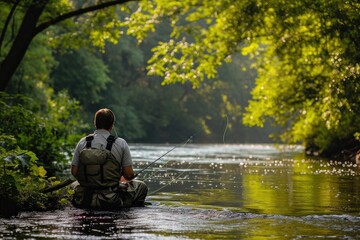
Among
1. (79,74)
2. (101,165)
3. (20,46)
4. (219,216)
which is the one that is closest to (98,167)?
(101,165)

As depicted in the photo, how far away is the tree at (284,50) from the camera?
71.7ft

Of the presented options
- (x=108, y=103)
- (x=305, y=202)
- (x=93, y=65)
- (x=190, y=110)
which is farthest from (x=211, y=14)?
(x=190, y=110)

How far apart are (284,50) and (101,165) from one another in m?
16.4

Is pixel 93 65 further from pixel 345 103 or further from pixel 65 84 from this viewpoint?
pixel 345 103

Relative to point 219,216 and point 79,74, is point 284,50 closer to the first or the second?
point 219,216

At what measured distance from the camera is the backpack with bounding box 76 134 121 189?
10117mm

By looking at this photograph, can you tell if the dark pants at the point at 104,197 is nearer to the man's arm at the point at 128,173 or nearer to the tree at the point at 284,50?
the man's arm at the point at 128,173

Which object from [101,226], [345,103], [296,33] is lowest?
[101,226]

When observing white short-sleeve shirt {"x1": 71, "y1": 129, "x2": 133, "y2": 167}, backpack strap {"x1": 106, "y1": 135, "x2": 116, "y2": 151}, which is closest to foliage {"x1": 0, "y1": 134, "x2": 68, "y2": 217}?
white short-sleeve shirt {"x1": 71, "y1": 129, "x2": 133, "y2": 167}

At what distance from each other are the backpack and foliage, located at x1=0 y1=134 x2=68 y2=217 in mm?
484

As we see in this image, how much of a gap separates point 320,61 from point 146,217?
51.4 ft

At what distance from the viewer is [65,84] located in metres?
52.3

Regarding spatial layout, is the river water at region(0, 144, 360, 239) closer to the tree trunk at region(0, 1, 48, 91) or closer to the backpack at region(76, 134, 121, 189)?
the backpack at region(76, 134, 121, 189)

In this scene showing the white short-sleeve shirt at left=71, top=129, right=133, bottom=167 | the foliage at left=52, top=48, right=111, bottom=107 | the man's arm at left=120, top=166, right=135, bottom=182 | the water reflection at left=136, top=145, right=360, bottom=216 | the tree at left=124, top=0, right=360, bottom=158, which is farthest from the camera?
the foliage at left=52, top=48, right=111, bottom=107
